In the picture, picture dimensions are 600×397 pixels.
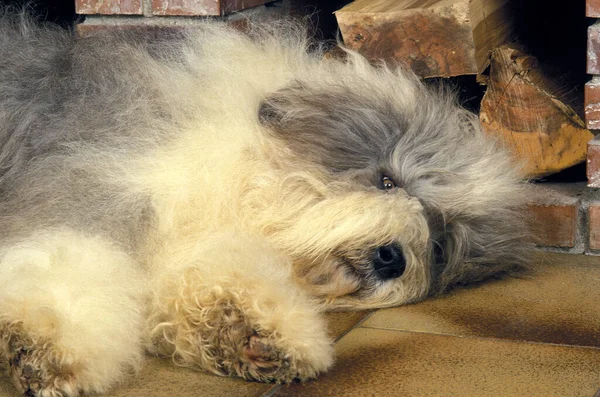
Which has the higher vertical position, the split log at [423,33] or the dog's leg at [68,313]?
the split log at [423,33]

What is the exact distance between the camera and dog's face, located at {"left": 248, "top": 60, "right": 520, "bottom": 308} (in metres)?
2.65

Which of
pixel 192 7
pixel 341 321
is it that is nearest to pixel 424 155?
pixel 341 321

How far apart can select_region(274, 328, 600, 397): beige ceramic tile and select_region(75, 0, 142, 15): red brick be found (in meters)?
1.48

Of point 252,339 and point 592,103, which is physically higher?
point 592,103

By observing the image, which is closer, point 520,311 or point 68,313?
point 68,313

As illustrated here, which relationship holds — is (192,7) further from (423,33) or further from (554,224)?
(554,224)

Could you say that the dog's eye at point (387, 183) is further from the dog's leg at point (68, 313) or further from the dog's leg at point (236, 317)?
the dog's leg at point (68, 313)

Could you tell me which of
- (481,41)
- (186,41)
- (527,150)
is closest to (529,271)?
(527,150)

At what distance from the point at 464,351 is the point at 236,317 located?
2.11ft

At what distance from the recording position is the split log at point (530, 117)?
3.42m

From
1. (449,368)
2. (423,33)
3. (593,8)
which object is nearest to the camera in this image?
(449,368)

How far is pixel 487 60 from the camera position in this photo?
3494 mm

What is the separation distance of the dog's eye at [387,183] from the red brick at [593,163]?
0.90 metres

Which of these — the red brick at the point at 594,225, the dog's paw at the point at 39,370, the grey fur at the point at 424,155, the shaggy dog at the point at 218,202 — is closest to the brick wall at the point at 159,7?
the shaggy dog at the point at 218,202
